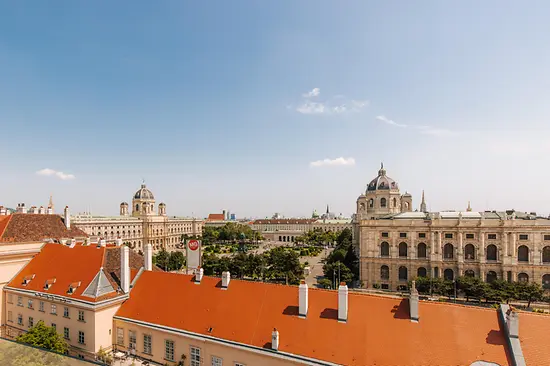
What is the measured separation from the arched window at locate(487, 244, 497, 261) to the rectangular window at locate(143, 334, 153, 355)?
215 feet

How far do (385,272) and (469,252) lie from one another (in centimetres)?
1736

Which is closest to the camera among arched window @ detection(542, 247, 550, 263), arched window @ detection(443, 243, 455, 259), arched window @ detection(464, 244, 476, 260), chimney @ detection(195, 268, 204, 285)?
chimney @ detection(195, 268, 204, 285)

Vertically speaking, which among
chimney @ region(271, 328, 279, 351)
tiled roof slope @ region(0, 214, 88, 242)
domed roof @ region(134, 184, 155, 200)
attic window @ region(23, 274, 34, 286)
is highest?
domed roof @ region(134, 184, 155, 200)

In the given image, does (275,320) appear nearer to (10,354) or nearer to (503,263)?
(10,354)

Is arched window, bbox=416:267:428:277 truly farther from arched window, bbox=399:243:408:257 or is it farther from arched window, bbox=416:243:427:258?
arched window, bbox=399:243:408:257

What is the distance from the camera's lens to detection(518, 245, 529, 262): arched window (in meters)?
61.7

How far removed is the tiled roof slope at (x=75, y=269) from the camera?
3098 centimetres

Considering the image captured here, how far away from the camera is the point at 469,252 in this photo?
6538cm

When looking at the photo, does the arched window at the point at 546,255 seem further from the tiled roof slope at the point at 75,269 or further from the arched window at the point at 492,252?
the tiled roof slope at the point at 75,269

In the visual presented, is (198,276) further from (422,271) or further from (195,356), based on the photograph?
(422,271)

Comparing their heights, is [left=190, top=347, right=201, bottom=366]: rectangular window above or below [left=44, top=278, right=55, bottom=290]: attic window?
below

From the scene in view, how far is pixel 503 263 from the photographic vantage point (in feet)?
203

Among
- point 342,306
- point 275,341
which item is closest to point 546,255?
point 342,306

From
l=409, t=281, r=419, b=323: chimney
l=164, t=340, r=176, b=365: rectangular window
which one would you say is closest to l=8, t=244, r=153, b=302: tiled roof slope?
l=164, t=340, r=176, b=365: rectangular window
